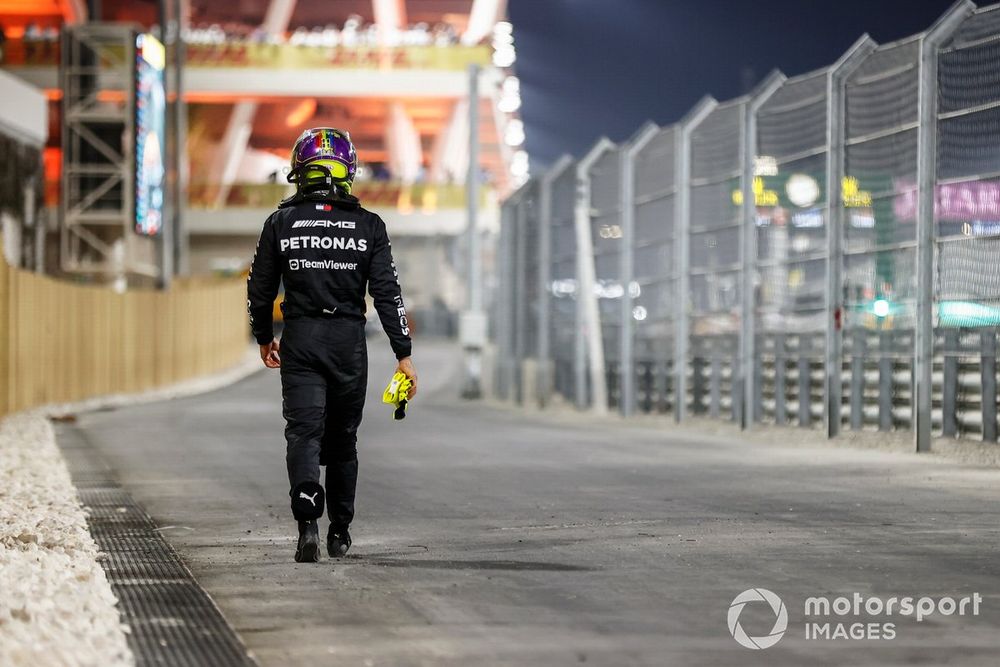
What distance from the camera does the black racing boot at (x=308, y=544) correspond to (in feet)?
25.8

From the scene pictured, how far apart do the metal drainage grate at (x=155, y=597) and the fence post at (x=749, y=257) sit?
30.3 ft

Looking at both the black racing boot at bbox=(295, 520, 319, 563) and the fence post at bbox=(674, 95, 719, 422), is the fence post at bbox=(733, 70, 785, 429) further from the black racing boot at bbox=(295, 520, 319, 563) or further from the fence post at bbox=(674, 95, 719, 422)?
the black racing boot at bbox=(295, 520, 319, 563)

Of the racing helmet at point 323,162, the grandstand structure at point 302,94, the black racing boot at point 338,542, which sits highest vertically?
the grandstand structure at point 302,94

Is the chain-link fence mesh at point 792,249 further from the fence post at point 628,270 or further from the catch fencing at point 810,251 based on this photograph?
the fence post at point 628,270

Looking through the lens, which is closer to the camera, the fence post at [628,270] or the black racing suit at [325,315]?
the black racing suit at [325,315]

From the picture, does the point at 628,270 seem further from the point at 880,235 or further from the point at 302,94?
the point at 302,94

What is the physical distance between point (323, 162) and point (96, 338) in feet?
67.1

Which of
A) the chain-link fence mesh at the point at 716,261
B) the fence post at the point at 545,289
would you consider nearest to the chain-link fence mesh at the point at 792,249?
the chain-link fence mesh at the point at 716,261

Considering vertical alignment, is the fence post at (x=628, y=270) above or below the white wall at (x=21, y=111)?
below

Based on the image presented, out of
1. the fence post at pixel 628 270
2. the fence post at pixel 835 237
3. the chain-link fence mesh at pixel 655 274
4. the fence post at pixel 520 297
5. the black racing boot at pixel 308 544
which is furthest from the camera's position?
the fence post at pixel 520 297

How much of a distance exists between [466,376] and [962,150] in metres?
15.8

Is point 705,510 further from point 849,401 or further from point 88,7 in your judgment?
point 88,7

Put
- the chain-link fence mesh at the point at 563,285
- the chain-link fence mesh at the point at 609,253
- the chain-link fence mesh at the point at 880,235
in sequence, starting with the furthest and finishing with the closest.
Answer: the chain-link fence mesh at the point at 563,285 → the chain-link fence mesh at the point at 609,253 → the chain-link fence mesh at the point at 880,235

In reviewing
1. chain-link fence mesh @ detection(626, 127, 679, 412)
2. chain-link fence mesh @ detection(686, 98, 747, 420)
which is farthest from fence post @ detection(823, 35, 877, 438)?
chain-link fence mesh @ detection(626, 127, 679, 412)
